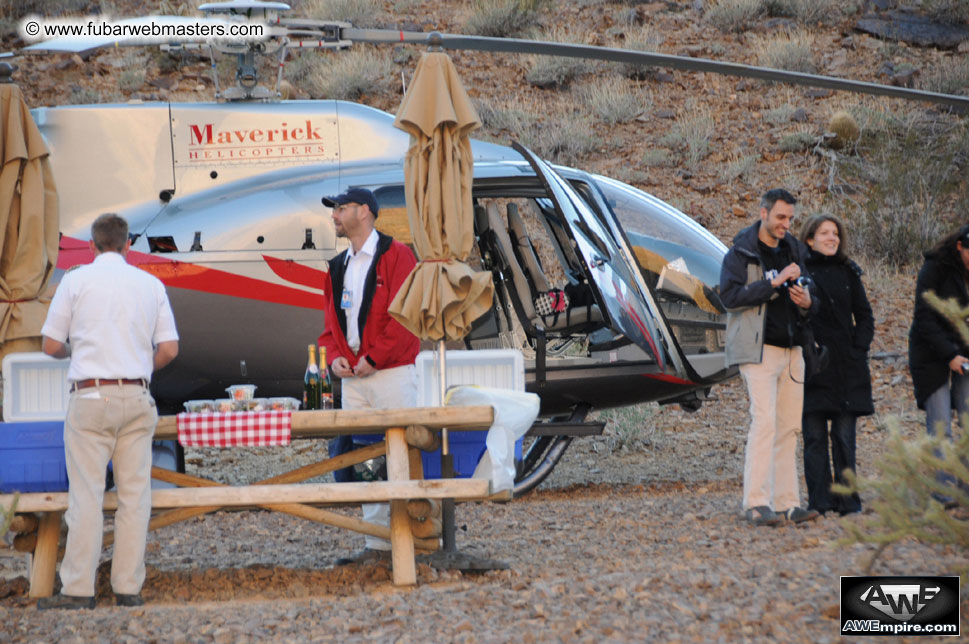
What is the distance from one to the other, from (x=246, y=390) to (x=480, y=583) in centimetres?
142

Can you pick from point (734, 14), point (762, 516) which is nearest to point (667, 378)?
point (762, 516)

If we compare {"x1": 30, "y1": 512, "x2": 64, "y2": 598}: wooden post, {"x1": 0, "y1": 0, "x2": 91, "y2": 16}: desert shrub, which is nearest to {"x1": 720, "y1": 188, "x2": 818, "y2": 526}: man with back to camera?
{"x1": 30, "y1": 512, "x2": 64, "y2": 598}: wooden post

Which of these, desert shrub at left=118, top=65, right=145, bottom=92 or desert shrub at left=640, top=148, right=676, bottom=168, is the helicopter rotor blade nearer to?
desert shrub at left=640, top=148, right=676, bottom=168

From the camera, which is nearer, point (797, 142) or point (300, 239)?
point (300, 239)

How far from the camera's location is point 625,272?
757cm

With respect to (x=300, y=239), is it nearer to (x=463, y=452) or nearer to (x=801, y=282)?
(x=463, y=452)

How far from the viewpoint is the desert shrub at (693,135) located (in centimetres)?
1708

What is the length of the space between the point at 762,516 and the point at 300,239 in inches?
139

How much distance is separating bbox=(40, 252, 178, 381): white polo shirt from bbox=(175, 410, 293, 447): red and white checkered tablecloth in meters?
0.29

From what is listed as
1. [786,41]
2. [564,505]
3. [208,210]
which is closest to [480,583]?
[564,505]

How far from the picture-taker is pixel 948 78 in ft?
59.3

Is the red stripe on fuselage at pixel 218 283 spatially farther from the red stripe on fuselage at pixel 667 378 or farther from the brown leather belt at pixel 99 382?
the brown leather belt at pixel 99 382


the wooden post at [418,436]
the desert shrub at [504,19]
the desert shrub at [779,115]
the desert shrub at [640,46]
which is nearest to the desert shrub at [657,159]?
the desert shrub at [779,115]

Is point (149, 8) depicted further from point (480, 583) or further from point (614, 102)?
point (480, 583)
